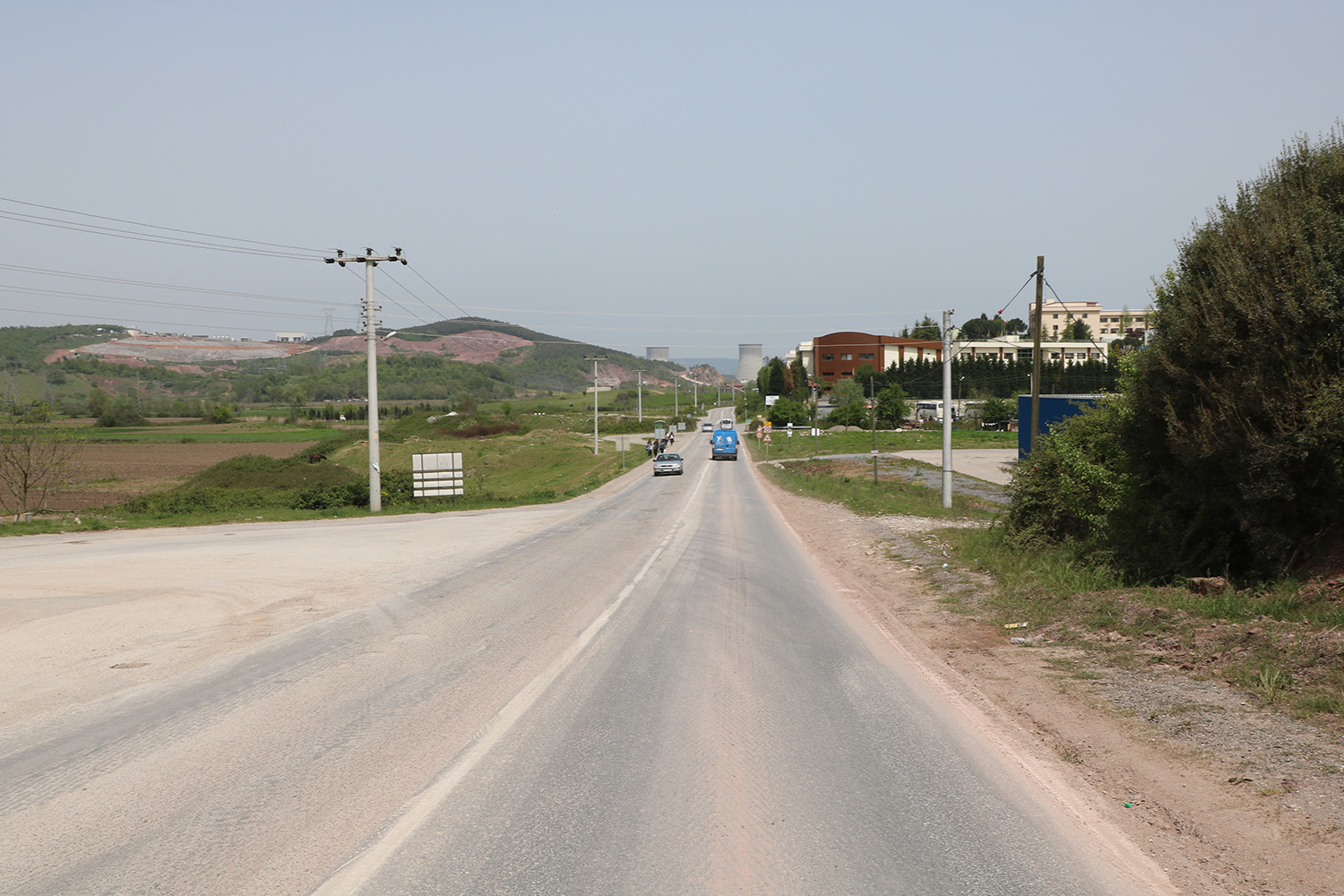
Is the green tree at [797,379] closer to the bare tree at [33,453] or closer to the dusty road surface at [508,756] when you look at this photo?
the bare tree at [33,453]

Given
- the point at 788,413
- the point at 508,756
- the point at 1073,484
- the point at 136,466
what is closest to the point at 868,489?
the point at 1073,484

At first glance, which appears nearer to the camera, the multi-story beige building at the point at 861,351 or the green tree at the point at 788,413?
the green tree at the point at 788,413

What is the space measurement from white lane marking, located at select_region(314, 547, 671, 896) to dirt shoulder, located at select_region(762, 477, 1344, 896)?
4.30m

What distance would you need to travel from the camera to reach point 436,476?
121ft

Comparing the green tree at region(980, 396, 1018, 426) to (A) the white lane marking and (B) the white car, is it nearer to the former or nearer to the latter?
(B) the white car

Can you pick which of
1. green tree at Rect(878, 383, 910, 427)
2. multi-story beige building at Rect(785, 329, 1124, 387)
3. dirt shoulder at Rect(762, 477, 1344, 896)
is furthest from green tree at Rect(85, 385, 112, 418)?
dirt shoulder at Rect(762, 477, 1344, 896)

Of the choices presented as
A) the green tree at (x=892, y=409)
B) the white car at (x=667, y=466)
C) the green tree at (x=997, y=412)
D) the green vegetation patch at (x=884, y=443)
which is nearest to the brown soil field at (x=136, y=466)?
the white car at (x=667, y=466)

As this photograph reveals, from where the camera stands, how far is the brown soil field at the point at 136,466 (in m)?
43.9

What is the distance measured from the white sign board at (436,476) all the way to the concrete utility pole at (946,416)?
20460mm

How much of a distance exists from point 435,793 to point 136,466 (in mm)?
76494

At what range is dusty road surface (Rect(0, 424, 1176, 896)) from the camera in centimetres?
457

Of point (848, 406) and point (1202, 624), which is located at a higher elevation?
point (848, 406)

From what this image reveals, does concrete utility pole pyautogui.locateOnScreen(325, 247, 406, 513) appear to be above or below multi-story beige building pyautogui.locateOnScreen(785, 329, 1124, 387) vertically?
below

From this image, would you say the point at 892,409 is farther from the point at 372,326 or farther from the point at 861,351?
the point at 372,326
